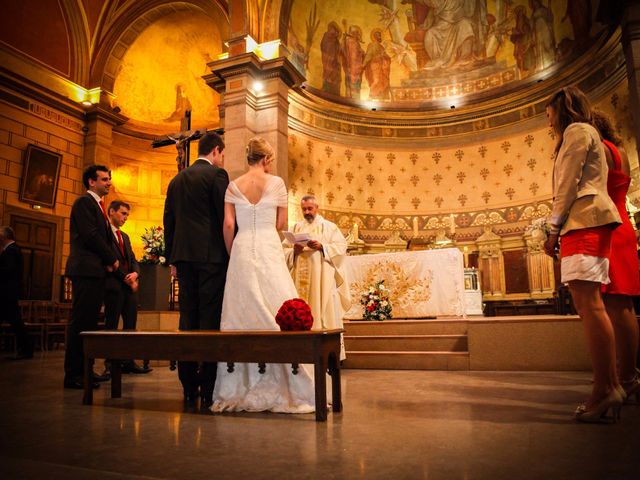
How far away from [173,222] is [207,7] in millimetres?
11118

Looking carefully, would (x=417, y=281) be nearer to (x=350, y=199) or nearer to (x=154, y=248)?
(x=154, y=248)

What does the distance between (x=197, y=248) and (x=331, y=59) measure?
11239 mm

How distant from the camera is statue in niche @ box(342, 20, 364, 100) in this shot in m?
13.6

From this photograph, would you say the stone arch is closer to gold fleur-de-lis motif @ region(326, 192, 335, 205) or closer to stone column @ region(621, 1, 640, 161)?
gold fleur-de-lis motif @ region(326, 192, 335, 205)

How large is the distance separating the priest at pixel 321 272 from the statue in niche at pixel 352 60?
28.9ft

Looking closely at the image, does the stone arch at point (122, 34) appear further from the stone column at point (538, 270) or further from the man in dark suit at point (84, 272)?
the man in dark suit at point (84, 272)

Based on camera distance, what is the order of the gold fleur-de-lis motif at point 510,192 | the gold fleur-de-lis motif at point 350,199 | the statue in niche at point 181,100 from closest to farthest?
the gold fleur-de-lis motif at point 510,192 < the gold fleur-de-lis motif at point 350,199 < the statue in niche at point 181,100

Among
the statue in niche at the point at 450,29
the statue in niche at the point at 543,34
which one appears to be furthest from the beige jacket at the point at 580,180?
the statue in niche at the point at 450,29

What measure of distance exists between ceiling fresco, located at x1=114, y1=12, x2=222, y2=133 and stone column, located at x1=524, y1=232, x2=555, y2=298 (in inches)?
381

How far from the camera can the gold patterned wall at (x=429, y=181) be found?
12289 millimetres

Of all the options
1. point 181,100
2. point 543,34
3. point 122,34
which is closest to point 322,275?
point 543,34

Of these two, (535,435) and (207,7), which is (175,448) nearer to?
(535,435)

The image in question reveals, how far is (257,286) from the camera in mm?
3209

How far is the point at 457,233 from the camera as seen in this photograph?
13.0 metres
